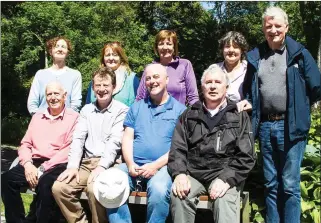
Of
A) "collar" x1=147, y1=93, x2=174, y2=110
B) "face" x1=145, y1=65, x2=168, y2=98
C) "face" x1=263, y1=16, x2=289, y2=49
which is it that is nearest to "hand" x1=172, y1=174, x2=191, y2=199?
"collar" x1=147, y1=93, x2=174, y2=110

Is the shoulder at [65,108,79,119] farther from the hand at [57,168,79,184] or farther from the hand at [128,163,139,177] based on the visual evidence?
the hand at [128,163,139,177]

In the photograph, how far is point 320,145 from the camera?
17.4ft

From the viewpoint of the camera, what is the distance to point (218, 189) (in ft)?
12.6

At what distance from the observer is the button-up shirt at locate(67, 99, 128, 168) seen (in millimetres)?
4508

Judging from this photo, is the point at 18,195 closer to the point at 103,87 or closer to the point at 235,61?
the point at 103,87

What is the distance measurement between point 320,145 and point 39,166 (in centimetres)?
299

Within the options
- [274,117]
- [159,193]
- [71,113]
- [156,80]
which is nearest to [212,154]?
[159,193]

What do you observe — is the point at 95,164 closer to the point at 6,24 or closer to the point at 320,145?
the point at 320,145

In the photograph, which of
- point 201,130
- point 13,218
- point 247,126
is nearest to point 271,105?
point 247,126

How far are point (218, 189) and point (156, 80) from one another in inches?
44.8

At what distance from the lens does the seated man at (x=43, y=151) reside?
Answer: 457cm

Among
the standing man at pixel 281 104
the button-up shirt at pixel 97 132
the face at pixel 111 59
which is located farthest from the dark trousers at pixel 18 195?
the standing man at pixel 281 104

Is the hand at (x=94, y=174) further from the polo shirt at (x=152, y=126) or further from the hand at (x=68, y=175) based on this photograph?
the polo shirt at (x=152, y=126)

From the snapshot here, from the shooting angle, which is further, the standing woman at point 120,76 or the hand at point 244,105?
the standing woman at point 120,76
